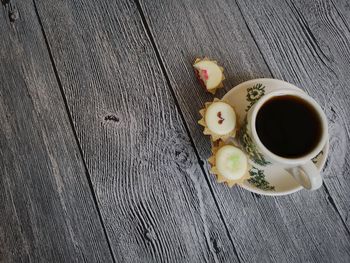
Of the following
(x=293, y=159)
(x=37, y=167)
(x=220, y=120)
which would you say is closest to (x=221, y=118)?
(x=220, y=120)

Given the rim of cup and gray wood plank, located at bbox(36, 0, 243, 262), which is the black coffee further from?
gray wood plank, located at bbox(36, 0, 243, 262)

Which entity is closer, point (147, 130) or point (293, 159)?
point (293, 159)

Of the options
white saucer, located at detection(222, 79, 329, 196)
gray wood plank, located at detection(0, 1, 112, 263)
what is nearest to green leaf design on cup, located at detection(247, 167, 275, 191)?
white saucer, located at detection(222, 79, 329, 196)

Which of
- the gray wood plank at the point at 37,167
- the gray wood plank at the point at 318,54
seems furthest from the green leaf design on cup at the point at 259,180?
the gray wood plank at the point at 37,167

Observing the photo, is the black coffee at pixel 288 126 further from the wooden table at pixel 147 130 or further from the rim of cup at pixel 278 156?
the wooden table at pixel 147 130

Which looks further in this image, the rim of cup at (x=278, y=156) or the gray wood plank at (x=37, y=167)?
the gray wood plank at (x=37, y=167)

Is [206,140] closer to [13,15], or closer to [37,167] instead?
[37,167]
